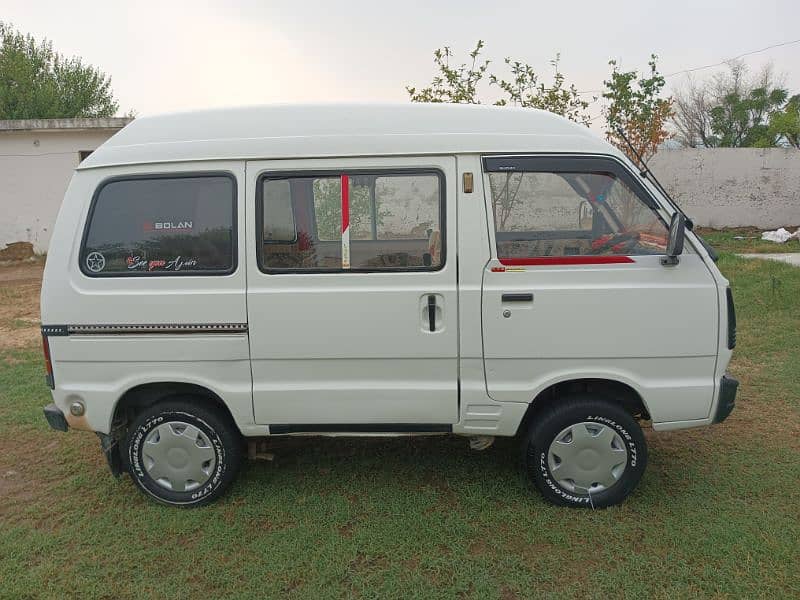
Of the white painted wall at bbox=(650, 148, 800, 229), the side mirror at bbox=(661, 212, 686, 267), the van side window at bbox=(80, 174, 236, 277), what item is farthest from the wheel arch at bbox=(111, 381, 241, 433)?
the white painted wall at bbox=(650, 148, 800, 229)

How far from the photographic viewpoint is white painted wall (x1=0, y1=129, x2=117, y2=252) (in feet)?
47.8

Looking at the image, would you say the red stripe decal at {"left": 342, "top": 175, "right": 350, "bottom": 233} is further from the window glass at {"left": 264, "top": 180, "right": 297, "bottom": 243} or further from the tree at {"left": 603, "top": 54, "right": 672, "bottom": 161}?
the tree at {"left": 603, "top": 54, "right": 672, "bottom": 161}

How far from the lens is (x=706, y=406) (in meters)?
3.38

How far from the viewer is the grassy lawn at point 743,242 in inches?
514

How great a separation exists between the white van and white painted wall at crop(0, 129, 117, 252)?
12.9 m

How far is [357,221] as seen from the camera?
11.2 feet

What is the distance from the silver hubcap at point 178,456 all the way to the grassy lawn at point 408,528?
7.4 inches

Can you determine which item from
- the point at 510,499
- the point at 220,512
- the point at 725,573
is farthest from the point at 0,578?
the point at 725,573

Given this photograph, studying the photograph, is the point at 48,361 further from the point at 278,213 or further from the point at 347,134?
the point at 347,134

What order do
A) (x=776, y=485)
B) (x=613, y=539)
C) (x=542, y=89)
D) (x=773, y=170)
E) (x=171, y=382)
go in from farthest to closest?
(x=773, y=170) → (x=542, y=89) → (x=776, y=485) → (x=171, y=382) → (x=613, y=539)

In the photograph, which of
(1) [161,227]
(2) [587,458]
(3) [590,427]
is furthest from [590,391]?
(1) [161,227]

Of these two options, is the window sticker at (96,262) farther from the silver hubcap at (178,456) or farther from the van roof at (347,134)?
the silver hubcap at (178,456)

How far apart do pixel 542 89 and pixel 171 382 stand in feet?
34.1

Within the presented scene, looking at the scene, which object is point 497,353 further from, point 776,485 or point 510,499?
point 776,485
